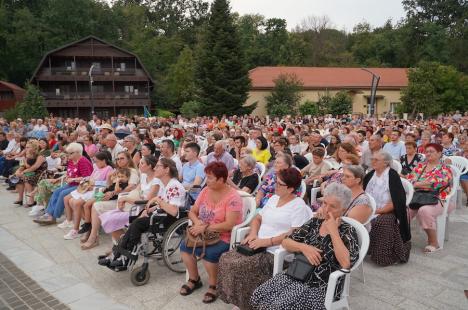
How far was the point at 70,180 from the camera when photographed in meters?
5.95

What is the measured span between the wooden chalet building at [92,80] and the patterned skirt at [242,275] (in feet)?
118

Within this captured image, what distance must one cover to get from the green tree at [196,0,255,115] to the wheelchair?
23.9 metres

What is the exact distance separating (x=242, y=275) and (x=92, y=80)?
36.0m

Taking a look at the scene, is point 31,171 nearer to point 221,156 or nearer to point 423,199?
point 221,156

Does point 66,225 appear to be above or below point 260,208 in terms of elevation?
below

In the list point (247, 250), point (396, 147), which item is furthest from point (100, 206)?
point (396, 147)

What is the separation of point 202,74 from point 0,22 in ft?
94.9

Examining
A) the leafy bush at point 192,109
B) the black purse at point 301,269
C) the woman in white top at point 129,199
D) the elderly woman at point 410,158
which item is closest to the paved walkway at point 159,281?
the woman in white top at point 129,199

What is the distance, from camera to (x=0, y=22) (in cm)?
4250

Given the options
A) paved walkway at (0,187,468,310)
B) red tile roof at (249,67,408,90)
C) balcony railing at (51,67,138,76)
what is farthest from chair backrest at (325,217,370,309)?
balcony railing at (51,67,138,76)

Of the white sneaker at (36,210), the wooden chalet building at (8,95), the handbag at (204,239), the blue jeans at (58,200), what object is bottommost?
the white sneaker at (36,210)

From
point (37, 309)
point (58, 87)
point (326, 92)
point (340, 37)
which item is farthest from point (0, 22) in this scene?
point (37, 309)

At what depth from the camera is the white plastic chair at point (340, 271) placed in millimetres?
2764

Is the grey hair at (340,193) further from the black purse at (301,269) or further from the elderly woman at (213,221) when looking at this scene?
the elderly woman at (213,221)
